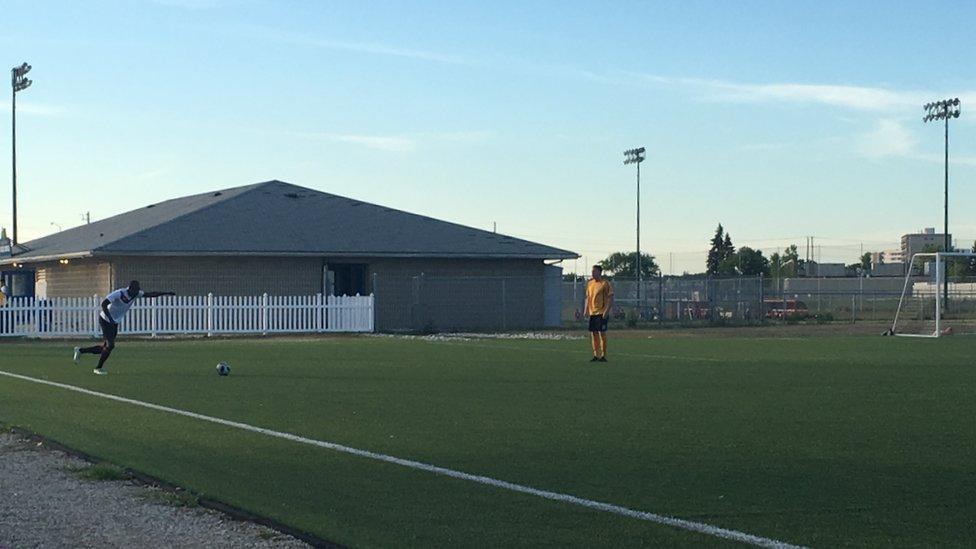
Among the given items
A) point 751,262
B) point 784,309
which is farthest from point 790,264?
point 784,309

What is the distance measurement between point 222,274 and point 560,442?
34.2 metres

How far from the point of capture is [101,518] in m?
8.34

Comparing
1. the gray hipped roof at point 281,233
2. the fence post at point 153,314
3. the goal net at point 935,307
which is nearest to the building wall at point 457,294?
the gray hipped roof at point 281,233

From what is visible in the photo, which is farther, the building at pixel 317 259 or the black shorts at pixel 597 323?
the building at pixel 317 259

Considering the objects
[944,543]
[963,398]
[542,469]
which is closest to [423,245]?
[963,398]

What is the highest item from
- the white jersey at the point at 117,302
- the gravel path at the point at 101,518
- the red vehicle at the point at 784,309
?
the white jersey at the point at 117,302

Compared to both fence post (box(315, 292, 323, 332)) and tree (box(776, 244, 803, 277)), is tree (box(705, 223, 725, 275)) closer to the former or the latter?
tree (box(776, 244, 803, 277))

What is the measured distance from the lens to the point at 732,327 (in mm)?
49750

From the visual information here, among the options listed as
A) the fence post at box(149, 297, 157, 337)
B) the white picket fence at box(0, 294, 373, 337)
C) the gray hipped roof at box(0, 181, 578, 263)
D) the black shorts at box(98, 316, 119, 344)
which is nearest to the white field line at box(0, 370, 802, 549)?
the black shorts at box(98, 316, 119, 344)

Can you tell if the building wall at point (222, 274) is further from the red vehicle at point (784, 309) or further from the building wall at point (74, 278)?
the red vehicle at point (784, 309)

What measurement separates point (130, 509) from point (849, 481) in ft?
16.1

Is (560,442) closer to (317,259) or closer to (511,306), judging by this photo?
(317,259)

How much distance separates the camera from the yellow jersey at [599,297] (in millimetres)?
24656

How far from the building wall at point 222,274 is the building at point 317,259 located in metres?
0.03
